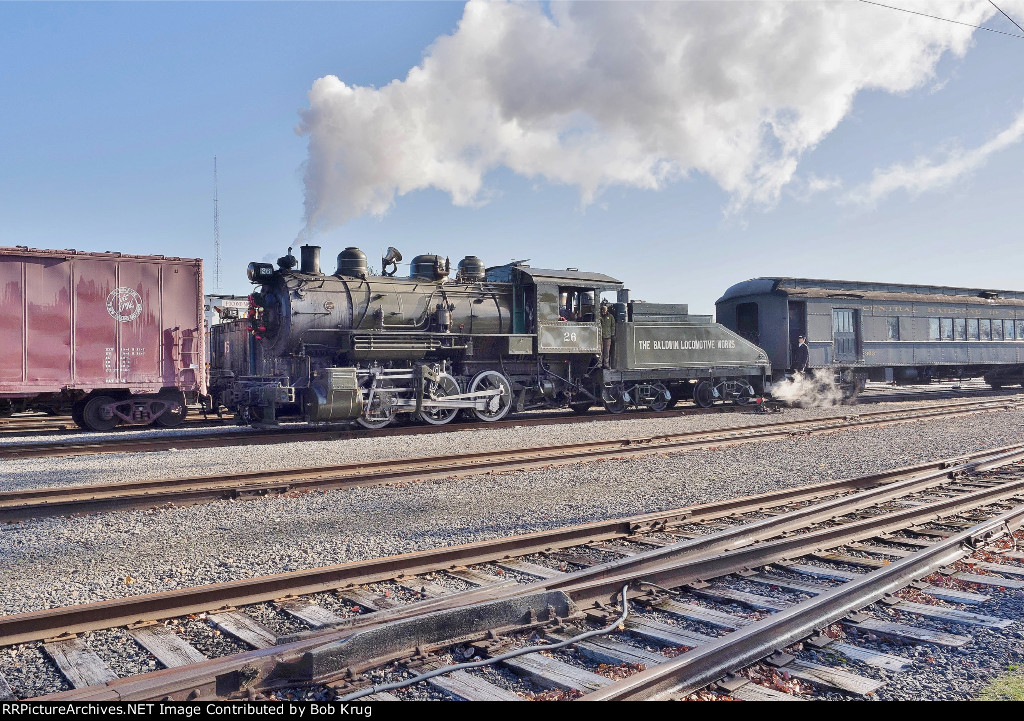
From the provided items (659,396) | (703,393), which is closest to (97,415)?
(659,396)

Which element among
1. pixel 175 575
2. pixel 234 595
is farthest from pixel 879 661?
pixel 175 575

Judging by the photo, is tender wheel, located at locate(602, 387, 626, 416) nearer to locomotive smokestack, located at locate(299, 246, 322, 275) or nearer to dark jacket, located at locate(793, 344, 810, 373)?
dark jacket, located at locate(793, 344, 810, 373)

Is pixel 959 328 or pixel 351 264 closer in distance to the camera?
pixel 351 264

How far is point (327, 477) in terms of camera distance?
7.80m

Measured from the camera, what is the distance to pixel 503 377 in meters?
14.6

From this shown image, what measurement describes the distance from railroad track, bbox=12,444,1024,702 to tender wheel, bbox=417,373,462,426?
8.17m

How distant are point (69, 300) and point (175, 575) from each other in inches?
394

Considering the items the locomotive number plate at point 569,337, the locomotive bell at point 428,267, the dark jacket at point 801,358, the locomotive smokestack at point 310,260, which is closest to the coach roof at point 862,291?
the dark jacket at point 801,358

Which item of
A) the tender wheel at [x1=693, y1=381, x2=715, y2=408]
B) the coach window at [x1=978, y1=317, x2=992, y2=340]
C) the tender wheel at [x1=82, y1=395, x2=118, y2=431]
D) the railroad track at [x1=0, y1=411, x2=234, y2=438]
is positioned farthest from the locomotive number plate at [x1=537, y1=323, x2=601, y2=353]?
the coach window at [x1=978, y1=317, x2=992, y2=340]

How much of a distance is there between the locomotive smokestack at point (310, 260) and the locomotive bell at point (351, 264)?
56cm

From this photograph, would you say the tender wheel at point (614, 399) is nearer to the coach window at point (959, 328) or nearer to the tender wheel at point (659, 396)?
the tender wheel at point (659, 396)

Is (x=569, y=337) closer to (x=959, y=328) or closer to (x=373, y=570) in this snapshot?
(x=373, y=570)

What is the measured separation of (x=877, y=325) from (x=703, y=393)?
23.1 ft

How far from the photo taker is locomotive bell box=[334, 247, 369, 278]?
44.4ft
